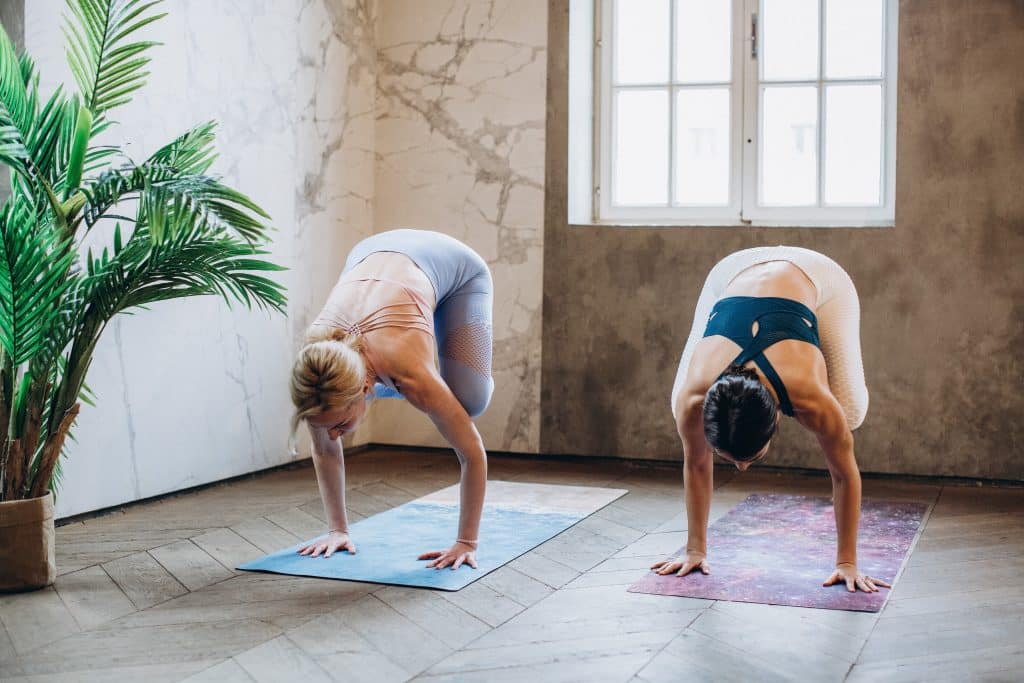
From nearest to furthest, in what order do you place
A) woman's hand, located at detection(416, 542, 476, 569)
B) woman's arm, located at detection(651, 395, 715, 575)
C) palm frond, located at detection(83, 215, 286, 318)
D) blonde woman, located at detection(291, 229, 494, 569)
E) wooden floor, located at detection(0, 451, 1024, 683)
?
1. wooden floor, located at detection(0, 451, 1024, 683)
2. blonde woman, located at detection(291, 229, 494, 569)
3. woman's arm, located at detection(651, 395, 715, 575)
4. palm frond, located at detection(83, 215, 286, 318)
5. woman's hand, located at detection(416, 542, 476, 569)

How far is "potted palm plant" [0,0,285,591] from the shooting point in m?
2.55

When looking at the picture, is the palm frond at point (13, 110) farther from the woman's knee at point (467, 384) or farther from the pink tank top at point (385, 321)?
the woman's knee at point (467, 384)

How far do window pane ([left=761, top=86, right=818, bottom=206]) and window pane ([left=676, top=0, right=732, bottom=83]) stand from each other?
24cm

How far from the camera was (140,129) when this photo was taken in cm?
370

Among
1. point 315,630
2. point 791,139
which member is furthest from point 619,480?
point 315,630

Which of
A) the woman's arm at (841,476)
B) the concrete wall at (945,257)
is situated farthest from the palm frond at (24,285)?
the concrete wall at (945,257)

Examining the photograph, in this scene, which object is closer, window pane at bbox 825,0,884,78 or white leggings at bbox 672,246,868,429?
white leggings at bbox 672,246,868,429

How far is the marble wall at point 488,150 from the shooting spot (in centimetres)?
490

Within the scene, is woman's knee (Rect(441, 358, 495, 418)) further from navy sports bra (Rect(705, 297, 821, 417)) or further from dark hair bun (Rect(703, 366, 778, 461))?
dark hair bun (Rect(703, 366, 778, 461))

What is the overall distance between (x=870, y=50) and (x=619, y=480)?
2062 millimetres

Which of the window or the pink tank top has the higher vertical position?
the window

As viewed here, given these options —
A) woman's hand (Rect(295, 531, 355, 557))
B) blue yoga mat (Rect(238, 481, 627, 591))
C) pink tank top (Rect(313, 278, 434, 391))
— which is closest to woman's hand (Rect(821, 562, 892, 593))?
blue yoga mat (Rect(238, 481, 627, 591))

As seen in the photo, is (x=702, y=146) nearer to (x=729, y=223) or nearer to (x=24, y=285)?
(x=729, y=223)

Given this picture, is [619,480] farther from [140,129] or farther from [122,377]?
[140,129]
